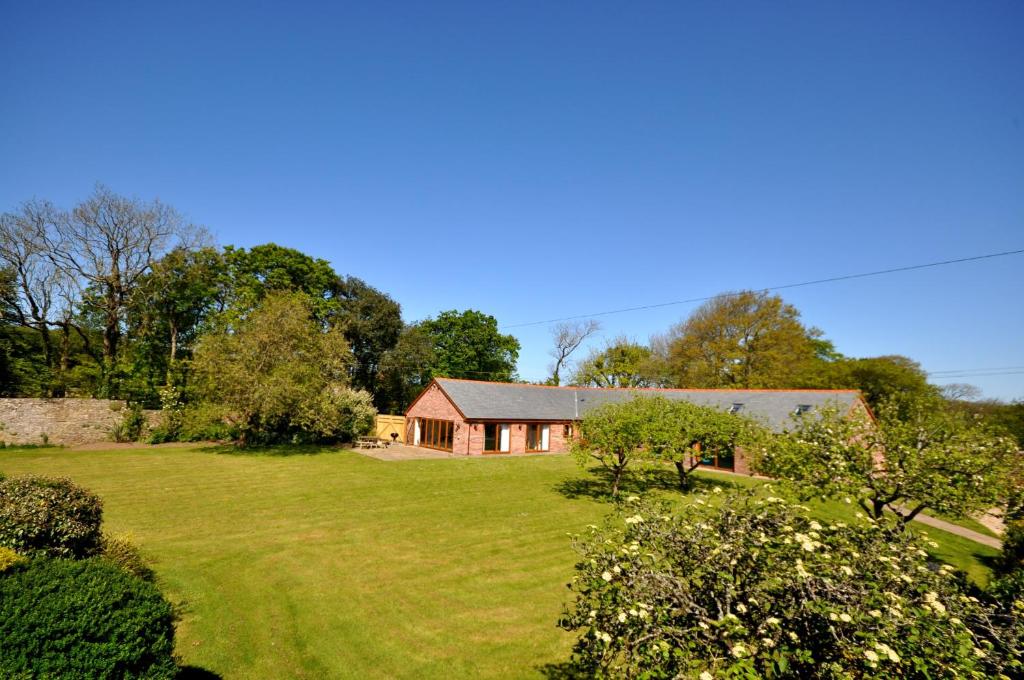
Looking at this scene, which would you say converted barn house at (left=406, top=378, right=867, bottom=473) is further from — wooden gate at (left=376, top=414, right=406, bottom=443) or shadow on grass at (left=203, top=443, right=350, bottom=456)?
shadow on grass at (left=203, top=443, right=350, bottom=456)

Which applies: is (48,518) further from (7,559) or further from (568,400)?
(568,400)

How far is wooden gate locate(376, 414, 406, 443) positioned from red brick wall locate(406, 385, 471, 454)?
54cm

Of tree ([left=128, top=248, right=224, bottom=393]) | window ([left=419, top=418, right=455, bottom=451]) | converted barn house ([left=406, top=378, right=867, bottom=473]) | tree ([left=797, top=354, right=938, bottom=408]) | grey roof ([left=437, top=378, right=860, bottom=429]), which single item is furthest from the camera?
tree ([left=797, top=354, right=938, bottom=408])

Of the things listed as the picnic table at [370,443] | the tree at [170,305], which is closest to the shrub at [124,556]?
the picnic table at [370,443]

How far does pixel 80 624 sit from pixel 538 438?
3100 cm

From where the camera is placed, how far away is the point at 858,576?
4332 millimetres

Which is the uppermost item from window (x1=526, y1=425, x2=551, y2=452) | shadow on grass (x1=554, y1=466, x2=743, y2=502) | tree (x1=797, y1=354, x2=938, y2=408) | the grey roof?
tree (x1=797, y1=354, x2=938, y2=408)

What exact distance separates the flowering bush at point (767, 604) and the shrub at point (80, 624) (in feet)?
16.0

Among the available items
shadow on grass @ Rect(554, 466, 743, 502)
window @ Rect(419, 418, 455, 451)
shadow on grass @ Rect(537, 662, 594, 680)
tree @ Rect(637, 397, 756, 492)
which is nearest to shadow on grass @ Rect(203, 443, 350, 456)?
window @ Rect(419, 418, 455, 451)

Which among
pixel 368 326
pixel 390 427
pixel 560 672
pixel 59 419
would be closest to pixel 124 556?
pixel 560 672

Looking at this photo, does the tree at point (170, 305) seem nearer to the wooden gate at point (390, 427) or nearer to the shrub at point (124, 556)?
the wooden gate at point (390, 427)

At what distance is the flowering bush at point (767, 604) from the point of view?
350 centimetres

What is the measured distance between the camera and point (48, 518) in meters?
7.07

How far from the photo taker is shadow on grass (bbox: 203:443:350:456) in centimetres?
2784
